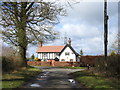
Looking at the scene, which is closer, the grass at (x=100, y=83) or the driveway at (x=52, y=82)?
the grass at (x=100, y=83)

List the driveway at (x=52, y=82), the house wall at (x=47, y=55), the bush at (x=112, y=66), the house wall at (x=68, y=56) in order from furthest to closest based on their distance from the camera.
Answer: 1. the house wall at (x=47, y=55)
2. the house wall at (x=68, y=56)
3. the bush at (x=112, y=66)
4. the driveway at (x=52, y=82)

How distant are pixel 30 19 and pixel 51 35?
167 inches

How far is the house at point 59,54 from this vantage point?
7481cm

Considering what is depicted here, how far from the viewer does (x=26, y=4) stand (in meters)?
26.6

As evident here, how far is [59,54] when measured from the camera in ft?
253

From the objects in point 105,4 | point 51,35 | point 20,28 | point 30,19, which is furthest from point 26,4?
point 105,4

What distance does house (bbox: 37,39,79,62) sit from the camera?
245ft

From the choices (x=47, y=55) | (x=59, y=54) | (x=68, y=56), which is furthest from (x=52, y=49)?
(x=68, y=56)

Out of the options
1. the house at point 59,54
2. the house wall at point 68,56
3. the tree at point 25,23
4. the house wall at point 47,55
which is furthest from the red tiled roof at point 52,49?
the tree at point 25,23

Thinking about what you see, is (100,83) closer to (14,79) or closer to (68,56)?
(14,79)

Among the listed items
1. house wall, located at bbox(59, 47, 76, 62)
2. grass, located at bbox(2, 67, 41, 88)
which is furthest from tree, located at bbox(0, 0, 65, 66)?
house wall, located at bbox(59, 47, 76, 62)

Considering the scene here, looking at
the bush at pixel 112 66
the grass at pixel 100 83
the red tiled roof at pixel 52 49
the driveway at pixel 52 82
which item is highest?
the red tiled roof at pixel 52 49

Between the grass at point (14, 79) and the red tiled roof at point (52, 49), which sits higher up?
the red tiled roof at point (52, 49)

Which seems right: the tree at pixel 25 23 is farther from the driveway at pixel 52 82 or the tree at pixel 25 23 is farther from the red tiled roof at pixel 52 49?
the red tiled roof at pixel 52 49
